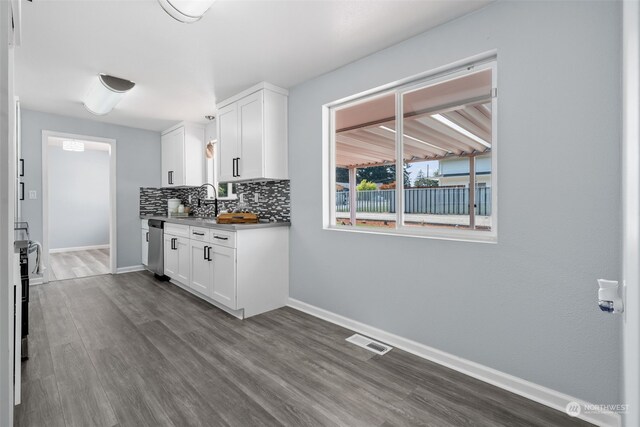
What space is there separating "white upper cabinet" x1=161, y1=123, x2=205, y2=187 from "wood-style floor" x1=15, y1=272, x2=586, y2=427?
247cm

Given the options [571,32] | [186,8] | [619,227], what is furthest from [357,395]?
[186,8]

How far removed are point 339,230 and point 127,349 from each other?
1.95 meters

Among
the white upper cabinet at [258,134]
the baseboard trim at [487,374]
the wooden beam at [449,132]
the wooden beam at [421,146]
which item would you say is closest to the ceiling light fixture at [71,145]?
the white upper cabinet at [258,134]

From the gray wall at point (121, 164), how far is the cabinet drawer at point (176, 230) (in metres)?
1.27

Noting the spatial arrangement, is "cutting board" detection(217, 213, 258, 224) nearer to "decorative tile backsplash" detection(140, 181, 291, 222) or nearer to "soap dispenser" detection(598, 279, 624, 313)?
"decorative tile backsplash" detection(140, 181, 291, 222)

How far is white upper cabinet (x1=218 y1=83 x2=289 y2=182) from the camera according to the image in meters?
3.27

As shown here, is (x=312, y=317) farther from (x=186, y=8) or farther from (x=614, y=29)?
(x=614, y=29)

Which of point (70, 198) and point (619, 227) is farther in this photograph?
point (70, 198)

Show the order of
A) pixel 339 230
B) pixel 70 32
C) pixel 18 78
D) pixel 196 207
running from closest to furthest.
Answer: pixel 70 32, pixel 339 230, pixel 18 78, pixel 196 207

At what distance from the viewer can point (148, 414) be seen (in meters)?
1.69

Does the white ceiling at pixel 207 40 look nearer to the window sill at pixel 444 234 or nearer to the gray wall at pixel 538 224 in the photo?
the gray wall at pixel 538 224

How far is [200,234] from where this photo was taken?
360cm

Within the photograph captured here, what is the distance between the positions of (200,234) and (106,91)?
1759 mm

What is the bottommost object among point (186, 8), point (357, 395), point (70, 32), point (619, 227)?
point (357, 395)
